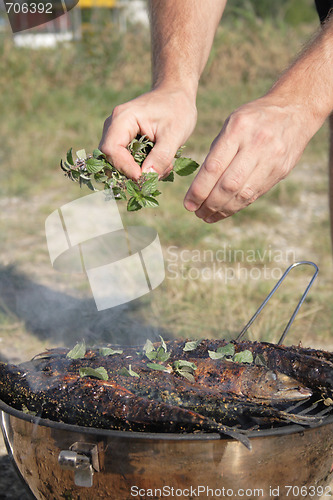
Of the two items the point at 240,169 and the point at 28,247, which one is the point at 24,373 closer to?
the point at 240,169

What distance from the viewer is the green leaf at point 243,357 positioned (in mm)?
1932

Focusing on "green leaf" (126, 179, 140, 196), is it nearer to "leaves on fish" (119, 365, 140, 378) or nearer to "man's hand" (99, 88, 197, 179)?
"man's hand" (99, 88, 197, 179)

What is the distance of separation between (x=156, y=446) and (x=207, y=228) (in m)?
4.06

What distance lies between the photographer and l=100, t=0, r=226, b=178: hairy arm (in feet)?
6.13

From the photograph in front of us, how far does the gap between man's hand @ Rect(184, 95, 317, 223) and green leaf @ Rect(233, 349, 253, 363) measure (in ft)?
1.77

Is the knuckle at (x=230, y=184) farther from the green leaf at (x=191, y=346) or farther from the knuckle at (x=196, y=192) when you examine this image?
the green leaf at (x=191, y=346)

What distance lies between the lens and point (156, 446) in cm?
150

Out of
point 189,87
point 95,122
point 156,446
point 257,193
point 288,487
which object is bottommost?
point 95,122

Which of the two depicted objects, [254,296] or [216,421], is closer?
[216,421]

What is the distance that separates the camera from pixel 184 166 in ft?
6.50

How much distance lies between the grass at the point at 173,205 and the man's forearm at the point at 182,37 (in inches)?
33.8

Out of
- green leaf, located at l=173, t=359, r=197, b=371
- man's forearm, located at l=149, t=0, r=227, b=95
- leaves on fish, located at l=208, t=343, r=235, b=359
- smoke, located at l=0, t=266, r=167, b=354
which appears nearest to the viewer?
green leaf, located at l=173, t=359, r=197, b=371

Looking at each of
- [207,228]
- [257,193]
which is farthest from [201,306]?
[257,193]

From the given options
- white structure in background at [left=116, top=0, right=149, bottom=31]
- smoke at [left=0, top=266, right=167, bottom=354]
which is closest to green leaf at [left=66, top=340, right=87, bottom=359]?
smoke at [left=0, top=266, right=167, bottom=354]
